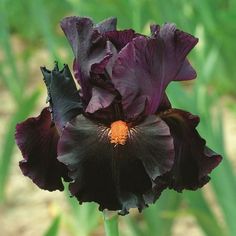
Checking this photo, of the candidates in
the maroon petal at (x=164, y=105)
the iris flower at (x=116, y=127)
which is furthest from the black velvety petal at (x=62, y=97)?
the maroon petal at (x=164, y=105)

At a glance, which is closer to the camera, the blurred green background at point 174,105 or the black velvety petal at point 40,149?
the black velvety petal at point 40,149

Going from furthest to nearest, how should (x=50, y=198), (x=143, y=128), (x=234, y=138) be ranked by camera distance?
(x=234, y=138) < (x=50, y=198) < (x=143, y=128)

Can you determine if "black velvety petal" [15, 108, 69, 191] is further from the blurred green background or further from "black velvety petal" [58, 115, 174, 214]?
the blurred green background

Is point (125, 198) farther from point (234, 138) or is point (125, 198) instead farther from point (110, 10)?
point (234, 138)

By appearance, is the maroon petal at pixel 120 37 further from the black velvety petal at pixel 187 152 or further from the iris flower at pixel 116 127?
the black velvety petal at pixel 187 152

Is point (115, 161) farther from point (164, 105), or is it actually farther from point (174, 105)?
point (174, 105)

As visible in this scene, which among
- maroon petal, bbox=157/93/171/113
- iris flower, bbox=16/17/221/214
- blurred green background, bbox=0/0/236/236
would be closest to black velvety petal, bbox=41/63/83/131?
iris flower, bbox=16/17/221/214

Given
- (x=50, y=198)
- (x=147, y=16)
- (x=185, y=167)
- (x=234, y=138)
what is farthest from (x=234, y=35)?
(x=185, y=167)

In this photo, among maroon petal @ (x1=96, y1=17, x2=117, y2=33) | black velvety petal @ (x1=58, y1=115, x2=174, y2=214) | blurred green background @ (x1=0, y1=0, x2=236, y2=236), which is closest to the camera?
black velvety petal @ (x1=58, y1=115, x2=174, y2=214)
